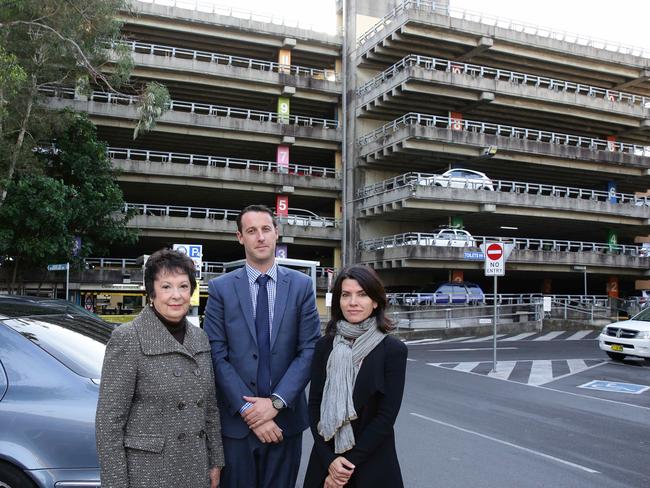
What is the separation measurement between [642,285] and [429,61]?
2577 cm

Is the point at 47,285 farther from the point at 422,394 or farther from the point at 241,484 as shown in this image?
the point at 241,484

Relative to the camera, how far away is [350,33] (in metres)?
37.5

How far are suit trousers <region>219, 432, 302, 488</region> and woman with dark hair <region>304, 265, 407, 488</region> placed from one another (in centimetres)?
22

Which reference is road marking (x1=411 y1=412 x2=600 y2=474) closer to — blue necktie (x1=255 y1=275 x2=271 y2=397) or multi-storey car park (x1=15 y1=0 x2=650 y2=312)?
blue necktie (x1=255 y1=275 x2=271 y2=397)

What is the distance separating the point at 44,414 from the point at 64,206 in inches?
861

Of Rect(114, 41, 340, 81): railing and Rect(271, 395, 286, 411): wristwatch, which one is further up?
Rect(114, 41, 340, 81): railing

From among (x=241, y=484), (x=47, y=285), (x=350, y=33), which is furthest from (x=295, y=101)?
(x=241, y=484)

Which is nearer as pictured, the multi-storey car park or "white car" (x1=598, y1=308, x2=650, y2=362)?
"white car" (x1=598, y1=308, x2=650, y2=362)

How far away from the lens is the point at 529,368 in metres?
14.2

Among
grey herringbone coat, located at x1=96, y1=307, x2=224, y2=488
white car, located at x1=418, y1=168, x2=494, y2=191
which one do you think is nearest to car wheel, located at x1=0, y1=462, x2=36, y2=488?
grey herringbone coat, located at x1=96, y1=307, x2=224, y2=488

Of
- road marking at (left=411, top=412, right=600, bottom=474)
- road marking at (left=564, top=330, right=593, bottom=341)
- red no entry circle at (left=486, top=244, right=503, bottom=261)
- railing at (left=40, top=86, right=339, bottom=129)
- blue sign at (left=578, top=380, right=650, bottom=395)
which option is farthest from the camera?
railing at (left=40, top=86, right=339, bottom=129)

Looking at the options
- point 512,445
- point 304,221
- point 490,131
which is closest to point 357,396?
point 512,445

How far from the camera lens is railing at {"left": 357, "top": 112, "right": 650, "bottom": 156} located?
1340 inches

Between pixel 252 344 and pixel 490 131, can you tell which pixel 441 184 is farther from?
pixel 252 344
